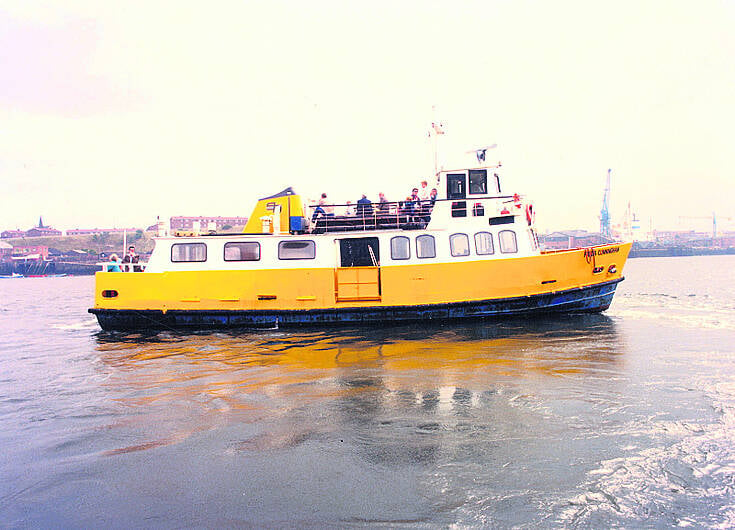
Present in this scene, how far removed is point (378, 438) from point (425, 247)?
399 inches

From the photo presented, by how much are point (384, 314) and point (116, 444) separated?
9.65 metres

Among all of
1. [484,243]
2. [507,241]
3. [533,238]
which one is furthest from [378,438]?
[533,238]

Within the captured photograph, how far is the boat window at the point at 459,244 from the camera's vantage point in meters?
15.2

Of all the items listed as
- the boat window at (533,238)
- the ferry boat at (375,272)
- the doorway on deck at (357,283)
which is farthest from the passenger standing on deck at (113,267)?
the boat window at (533,238)

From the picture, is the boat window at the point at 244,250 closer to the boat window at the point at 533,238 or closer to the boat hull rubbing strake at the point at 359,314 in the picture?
the boat hull rubbing strake at the point at 359,314

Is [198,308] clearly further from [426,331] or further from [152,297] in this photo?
[426,331]

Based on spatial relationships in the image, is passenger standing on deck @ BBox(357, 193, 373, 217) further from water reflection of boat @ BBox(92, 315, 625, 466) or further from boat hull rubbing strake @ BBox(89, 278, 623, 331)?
water reflection of boat @ BBox(92, 315, 625, 466)

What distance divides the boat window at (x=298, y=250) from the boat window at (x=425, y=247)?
3306mm

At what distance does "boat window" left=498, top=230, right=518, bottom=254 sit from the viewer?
15125 millimetres

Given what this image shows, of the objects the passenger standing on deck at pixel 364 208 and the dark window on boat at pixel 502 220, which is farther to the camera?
the passenger standing on deck at pixel 364 208

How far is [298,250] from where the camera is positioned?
15430mm

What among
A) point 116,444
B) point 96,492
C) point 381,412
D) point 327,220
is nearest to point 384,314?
point 327,220

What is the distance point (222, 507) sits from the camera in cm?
413

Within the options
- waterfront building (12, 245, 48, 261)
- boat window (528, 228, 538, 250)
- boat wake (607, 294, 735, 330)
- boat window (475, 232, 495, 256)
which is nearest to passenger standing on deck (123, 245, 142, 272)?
boat window (475, 232, 495, 256)
